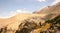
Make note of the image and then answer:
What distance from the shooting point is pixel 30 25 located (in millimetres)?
27344

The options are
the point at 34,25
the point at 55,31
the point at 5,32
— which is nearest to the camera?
the point at 55,31

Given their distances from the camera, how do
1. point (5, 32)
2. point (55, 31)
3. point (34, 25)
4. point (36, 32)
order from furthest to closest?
1. point (5, 32)
2. point (34, 25)
3. point (36, 32)
4. point (55, 31)

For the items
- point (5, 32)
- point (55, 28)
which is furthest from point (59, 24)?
point (5, 32)

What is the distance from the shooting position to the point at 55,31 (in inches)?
763

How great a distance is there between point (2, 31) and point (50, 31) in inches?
979

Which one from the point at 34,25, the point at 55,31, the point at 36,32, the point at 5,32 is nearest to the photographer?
the point at 55,31

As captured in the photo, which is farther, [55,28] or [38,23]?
[38,23]

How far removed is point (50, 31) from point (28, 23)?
848 cm

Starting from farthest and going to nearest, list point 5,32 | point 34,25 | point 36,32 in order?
point 5,32
point 34,25
point 36,32

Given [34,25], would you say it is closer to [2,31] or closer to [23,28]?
[23,28]

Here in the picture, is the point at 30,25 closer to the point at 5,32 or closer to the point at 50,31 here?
the point at 50,31

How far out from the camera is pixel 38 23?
26609 mm

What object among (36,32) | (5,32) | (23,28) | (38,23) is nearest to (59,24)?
(36,32)

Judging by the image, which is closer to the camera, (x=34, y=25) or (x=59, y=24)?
(x=59, y=24)
